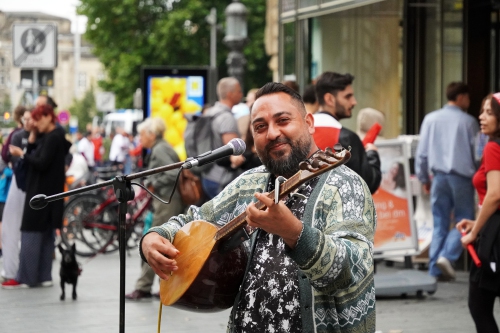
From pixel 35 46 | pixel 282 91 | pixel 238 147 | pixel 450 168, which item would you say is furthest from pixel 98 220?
pixel 282 91

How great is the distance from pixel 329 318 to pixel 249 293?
315 millimetres

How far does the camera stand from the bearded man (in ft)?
10.6

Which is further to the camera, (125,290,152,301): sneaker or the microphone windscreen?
(125,290,152,301): sneaker

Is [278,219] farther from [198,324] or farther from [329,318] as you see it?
[198,324]

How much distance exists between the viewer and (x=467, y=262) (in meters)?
11.2

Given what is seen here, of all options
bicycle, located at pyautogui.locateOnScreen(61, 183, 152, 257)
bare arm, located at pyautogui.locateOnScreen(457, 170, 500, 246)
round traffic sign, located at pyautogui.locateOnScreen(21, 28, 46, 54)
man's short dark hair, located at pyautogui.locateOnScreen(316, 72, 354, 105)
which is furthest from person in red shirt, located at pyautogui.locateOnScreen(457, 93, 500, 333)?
round traffic sign, located at pyautogui.locateOnScreen(21, 28, 46, 54)

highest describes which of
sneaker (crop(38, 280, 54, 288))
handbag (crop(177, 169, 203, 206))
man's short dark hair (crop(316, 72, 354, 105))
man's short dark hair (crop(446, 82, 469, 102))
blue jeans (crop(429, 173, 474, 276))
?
man's short dark hair (crop(446, 82, 469, 102))

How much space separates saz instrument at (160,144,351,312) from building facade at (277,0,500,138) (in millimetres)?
7802

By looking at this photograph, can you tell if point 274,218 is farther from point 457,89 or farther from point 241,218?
point 457,89

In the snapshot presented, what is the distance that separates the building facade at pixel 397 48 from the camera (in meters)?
11.4

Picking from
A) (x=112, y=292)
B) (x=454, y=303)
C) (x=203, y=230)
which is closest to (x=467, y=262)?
(x=454, y=303)

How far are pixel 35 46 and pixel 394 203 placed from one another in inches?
237

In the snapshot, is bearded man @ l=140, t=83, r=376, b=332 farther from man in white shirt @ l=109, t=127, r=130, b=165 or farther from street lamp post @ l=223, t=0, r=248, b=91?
man in white shirt @ l=109, t=127, r=130, b=165

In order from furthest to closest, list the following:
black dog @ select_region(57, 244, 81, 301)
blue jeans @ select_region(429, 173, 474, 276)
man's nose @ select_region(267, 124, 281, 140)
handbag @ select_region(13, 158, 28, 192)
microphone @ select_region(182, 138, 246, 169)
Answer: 1. handbag @ select_region(13, 158, 28, 192)
2. blue jeans @ select_region(429, 173, 474, 276)
3. black dog @ select_region(57, 244, 81, 301)
4. microphone @ select_region(182, 138, 246, 169)
5. man's nose @ select_region(267, 124, 281, 140)
